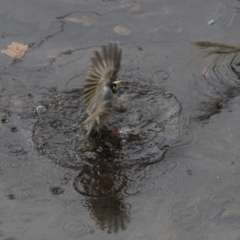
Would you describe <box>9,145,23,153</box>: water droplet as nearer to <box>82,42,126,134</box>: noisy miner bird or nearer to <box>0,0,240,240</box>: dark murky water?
<box>0,0,240,240</box>: dark murky water

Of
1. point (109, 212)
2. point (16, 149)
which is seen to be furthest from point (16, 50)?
point (109, 212)

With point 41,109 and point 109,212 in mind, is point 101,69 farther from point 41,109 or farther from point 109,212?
point 109,212

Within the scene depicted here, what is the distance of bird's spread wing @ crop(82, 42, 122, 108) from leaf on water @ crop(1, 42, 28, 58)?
1364 millimetres

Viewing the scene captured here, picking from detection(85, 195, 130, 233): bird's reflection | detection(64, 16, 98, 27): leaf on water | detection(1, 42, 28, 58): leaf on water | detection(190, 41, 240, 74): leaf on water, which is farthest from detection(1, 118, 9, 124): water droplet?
detection(190, 41, 240, 74): leaf on water

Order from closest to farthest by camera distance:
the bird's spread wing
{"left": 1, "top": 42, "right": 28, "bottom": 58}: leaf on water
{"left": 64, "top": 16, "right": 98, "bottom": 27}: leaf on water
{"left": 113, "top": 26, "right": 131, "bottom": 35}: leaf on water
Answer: the bird's spread wing → {"left": 1, "top": 42, "right": 28, "bottom": 58}: leaf on water → {"left": 113, "top": 26, "right": 131, "bottom": 35}: leaf on water → {"left": 64, "top": 16, "right": 98, "bottom": 27}: leaf on water

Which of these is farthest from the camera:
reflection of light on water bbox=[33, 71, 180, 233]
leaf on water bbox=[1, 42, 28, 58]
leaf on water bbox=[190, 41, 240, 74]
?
leaf on water bbox=[1, 42, 28, 58]

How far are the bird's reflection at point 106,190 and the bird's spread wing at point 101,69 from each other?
0.56 m

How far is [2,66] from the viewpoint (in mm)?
6668

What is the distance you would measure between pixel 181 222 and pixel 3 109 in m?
2.24

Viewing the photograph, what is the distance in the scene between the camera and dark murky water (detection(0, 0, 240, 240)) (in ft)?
16.9

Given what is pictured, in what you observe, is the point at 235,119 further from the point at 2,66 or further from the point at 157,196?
the point at 2,66

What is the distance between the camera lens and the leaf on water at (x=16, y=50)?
6809 millimetres

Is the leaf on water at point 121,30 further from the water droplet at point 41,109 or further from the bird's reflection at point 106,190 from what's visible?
the bird's reflection at point 106,190

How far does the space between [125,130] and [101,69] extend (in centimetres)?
70
